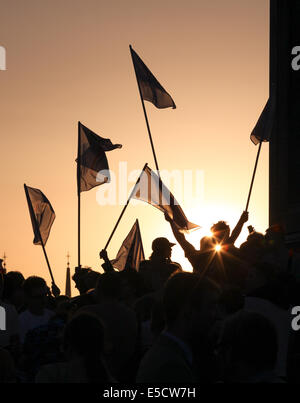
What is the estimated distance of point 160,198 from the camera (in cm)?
1423

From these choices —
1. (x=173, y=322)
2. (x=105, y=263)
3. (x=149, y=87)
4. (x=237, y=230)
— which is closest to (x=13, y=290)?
(x=105, y=263)

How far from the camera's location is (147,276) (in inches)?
408

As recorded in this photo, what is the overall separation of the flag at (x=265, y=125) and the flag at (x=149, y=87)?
1682 mm

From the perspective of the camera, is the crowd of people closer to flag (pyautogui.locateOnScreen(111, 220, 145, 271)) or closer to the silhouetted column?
flag (pyautogui.locateOnScreen(111, 220, 145, 271))

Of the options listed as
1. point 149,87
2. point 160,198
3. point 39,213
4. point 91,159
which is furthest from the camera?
point 39,213

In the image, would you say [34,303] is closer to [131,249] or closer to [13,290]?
[13,290]

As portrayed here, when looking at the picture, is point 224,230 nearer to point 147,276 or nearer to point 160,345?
point 147,276

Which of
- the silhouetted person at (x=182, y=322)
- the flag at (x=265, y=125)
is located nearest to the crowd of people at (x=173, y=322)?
the silhouetted person at (x=182, y=322)

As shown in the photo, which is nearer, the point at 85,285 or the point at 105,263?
the point at 105,263

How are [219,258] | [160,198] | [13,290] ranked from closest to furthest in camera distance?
1. [219,258]
2. [13,290]
3. [160,198]

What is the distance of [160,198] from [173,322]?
28.4 ft

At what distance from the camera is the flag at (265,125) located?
15211 mm

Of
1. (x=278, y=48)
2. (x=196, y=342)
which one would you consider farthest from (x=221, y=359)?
(x=278, y=48)
